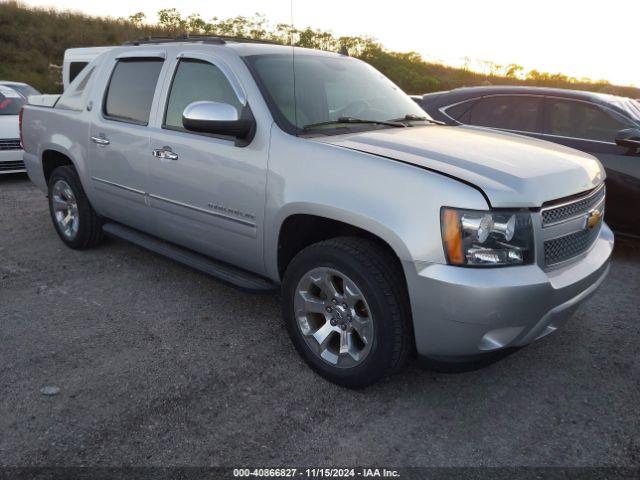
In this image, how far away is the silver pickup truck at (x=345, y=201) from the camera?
8.27ft

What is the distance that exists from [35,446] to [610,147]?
5.13 m

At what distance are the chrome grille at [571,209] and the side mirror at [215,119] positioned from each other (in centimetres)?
168

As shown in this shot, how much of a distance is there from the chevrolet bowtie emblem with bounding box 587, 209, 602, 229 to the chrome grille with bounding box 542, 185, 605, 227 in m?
0.03

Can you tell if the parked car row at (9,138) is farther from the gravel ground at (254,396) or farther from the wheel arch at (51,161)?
the gravel ground at (254,396)

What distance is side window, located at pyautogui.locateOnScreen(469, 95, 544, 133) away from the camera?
226 inches

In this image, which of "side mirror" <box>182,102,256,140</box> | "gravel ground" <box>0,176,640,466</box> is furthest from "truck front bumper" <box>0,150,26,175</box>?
"side mirror" <box>182,102,256,140</box>

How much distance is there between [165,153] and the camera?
3.80m

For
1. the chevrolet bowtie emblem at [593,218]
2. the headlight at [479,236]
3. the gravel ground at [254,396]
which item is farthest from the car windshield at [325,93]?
the gravel ground at [254,396]

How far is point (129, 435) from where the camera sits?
8.51 ft

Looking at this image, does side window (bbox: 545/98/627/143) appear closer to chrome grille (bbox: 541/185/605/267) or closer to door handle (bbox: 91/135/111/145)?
chrome grille (bbox: 541/185/605/267)

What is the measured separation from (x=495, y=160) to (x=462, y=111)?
351 centimetres

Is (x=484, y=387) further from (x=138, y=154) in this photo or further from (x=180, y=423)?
(x=138, y=154)

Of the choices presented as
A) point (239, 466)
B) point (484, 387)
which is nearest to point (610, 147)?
point (484, 387)

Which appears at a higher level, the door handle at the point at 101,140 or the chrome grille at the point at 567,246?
the door handle at the point at 101,140
